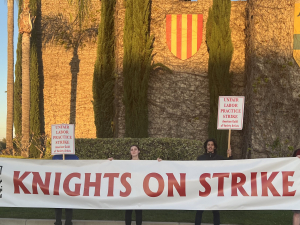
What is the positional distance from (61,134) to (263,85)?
7769 millimetres

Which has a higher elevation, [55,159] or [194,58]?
[194,58]

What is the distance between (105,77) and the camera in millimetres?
14328

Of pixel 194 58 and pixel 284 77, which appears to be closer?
pixel 284 77

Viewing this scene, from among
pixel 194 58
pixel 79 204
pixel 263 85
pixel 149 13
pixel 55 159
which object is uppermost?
pixel 149 13

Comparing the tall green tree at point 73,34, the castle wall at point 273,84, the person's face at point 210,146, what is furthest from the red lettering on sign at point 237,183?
the tall green tree at point 73,34

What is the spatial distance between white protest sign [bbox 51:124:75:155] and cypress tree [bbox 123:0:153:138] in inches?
234

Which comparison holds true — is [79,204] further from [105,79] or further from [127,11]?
[127,11]

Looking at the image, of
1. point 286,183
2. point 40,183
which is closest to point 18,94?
point 40,183

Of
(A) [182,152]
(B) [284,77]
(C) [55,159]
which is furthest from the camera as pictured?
(B) [284,77]

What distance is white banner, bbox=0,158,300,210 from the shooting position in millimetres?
6312

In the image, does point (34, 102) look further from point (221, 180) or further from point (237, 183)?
point (237, 183)

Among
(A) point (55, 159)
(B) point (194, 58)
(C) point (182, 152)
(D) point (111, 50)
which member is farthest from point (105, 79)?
(A) point (55, 159)

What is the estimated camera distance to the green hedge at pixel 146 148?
1091 cm

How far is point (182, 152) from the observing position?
10891 millimetres
